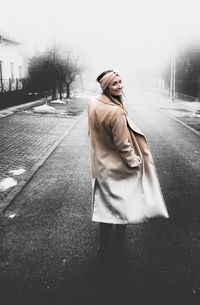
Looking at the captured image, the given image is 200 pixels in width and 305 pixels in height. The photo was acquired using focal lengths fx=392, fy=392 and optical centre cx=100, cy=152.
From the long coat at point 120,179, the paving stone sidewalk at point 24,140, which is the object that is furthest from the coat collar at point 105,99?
the paving stone sidewalk at point 24,140

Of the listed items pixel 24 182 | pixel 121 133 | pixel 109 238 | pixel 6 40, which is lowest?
pixel 24 182

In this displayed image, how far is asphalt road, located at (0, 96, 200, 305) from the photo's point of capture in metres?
3.50

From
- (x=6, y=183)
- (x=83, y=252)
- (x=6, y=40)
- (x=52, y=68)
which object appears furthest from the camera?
(x=6, y=40)

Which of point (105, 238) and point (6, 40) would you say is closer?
point (105, 238)

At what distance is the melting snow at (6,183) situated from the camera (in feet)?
22.9

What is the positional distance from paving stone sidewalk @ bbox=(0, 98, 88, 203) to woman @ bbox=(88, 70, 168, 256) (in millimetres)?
3055

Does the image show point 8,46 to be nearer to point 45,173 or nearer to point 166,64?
point 166,64

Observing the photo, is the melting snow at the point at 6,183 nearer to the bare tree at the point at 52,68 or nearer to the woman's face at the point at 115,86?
the woman's face at the point at 115,86

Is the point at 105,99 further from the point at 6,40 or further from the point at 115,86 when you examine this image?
the point at 6,40

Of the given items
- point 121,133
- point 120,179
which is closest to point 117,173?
point 120,179

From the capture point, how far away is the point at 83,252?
14.2 ft

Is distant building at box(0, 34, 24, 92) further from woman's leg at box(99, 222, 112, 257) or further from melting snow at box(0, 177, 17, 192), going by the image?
woman's leg at box(99, 222, 112, 257)

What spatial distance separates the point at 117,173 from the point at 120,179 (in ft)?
0.22

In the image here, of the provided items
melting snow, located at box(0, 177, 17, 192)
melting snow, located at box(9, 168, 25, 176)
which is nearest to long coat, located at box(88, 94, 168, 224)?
melting snow, located at box(0, 177, 17, 192)
